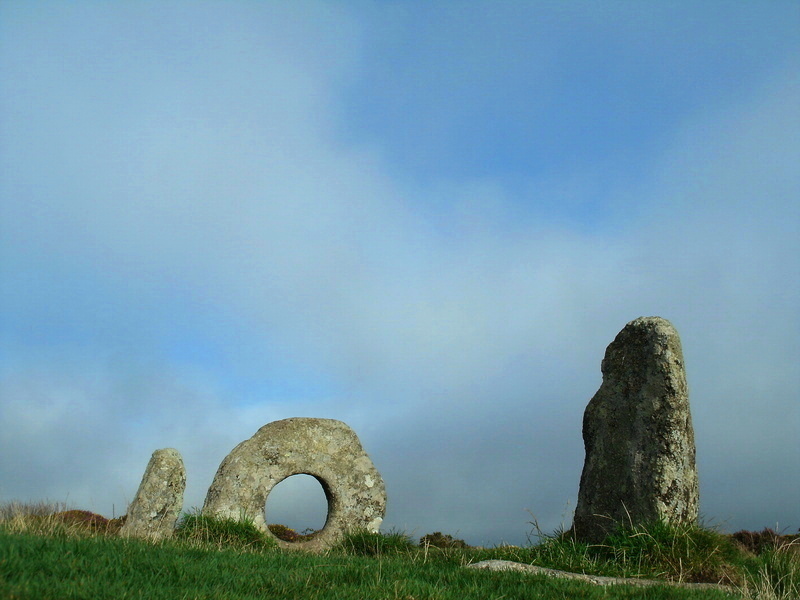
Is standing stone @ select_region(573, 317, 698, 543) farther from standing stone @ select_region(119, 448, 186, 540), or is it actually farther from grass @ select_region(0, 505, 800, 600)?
standing stone @ select_region(119, 448, 186, 540)

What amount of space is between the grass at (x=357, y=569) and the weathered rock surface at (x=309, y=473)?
152 inches

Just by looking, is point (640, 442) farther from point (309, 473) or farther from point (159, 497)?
point (159, 497)

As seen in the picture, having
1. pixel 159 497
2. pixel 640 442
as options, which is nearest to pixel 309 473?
pixel 159 497

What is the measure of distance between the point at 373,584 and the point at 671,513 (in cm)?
568

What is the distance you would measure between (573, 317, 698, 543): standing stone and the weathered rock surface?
5.70m

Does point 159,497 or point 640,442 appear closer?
point 640,442

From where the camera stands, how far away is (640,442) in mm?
11398

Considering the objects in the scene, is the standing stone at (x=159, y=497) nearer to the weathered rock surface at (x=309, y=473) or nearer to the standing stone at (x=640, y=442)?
the weathered rock surface at (x=309, y=473)

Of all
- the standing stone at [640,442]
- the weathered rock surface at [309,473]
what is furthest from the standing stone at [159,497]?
the standing stone at [640,442]

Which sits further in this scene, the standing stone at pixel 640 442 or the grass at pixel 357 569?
the standing stone at pixel 640 442

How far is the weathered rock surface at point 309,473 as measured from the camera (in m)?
15.2

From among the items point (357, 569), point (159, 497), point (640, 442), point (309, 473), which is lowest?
point (357, 569)

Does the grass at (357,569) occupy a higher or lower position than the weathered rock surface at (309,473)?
lower

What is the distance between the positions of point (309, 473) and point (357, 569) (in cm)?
812
